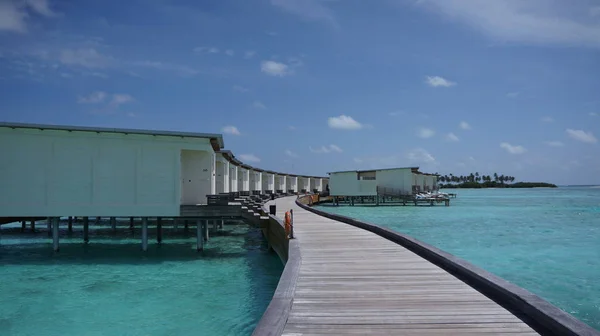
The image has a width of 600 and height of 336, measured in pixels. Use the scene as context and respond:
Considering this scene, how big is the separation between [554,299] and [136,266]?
15.7 m

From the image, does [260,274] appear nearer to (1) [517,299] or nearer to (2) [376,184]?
(1) [517,299]

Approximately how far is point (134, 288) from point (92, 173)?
24.0ft

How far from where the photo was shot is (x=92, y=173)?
66.7 feet

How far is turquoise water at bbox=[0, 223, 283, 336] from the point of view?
11.6 m

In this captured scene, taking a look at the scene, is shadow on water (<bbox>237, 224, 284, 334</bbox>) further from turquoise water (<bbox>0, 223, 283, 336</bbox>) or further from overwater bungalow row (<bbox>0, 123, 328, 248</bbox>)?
overwater bungalow row (<bbox>0, 123, 328, 248</bbox>)

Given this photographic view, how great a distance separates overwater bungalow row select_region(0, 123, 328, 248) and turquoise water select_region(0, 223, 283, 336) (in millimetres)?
2395

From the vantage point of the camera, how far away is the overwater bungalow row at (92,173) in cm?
2008

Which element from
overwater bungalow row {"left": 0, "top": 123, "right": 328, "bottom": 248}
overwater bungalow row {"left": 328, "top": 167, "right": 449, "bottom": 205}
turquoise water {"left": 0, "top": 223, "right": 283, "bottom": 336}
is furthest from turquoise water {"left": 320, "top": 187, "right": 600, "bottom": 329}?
overwater bungalow row {"left": 328, "top": 167, "right": 449, "bottom": 205}

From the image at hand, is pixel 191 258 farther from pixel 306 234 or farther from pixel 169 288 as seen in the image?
pixel 306 234

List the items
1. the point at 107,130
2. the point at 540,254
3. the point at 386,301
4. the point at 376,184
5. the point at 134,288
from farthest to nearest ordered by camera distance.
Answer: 1. the point at 376,184
2. the point at 540,254
3. the point at 107,130
4. the point at 134,288
5. the point at 386,301

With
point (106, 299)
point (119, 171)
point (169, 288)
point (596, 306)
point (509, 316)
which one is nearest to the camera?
point (509, 316)

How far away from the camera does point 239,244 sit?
1024 inches

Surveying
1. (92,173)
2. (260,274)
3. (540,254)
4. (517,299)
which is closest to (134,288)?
(260,274)

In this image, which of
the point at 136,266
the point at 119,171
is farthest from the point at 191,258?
the point at 119,171
